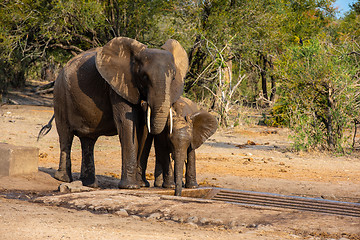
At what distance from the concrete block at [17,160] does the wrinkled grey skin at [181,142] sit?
5.60 ft

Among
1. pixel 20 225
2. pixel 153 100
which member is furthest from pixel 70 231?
pixel 153 100

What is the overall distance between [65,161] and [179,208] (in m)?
3.30

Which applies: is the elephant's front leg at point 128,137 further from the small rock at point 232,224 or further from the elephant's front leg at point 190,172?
the small rock at point 232,224

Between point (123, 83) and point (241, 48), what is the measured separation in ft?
40.2

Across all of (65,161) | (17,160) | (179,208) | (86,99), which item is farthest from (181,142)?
(17,160)

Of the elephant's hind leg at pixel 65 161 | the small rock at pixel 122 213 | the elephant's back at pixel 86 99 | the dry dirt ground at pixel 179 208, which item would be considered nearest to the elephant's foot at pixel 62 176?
the elephant's hind leg at pixel 65 161

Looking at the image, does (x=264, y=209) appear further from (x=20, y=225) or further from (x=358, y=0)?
(x=358, y=0)

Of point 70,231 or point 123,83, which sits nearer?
point 70,231

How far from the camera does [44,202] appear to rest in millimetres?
6324

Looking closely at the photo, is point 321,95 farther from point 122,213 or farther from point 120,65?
point 122,213

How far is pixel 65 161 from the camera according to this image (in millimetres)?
8461

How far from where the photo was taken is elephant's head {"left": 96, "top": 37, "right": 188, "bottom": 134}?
6.76m

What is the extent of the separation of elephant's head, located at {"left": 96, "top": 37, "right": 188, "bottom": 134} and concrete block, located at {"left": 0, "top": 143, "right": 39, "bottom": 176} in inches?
67.8

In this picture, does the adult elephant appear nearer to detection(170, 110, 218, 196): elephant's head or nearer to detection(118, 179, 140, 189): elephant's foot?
detection(118, 179, 140, 189): elephant's foot
